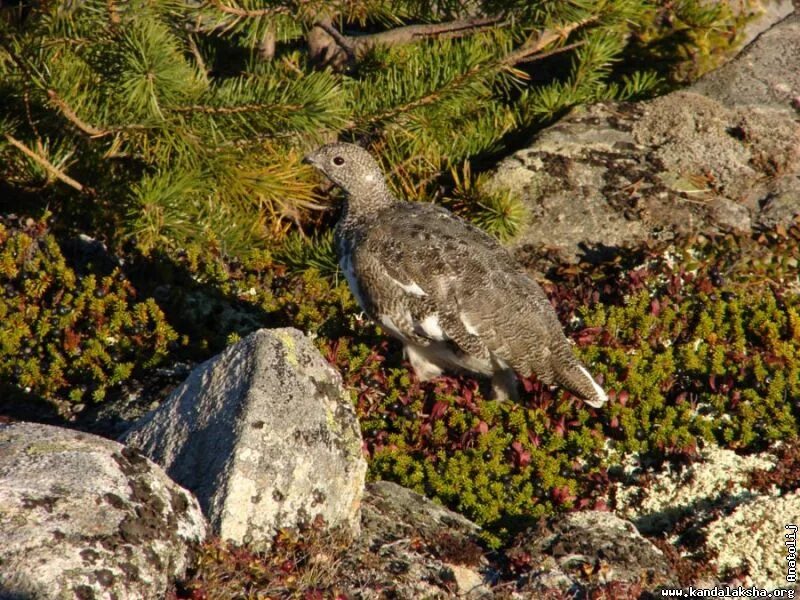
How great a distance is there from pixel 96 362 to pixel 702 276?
13.8 feet

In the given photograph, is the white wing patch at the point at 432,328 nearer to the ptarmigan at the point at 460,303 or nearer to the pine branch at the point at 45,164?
the ptarmigan at the point at 460,303

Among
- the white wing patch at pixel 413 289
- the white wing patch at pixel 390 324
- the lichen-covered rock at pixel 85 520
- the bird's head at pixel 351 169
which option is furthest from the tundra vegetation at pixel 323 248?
the lichen-covered rock at pixel 85 520

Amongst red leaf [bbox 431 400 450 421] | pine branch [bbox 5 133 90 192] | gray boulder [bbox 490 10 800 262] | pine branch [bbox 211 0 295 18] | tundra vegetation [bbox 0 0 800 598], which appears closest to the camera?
tundra vegetation [bbox 0 0 800 598]

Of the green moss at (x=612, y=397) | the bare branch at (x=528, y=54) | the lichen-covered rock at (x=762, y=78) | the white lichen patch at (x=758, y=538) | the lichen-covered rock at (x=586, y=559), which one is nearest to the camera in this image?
the lichen-covered rock at (x=586, y=559)

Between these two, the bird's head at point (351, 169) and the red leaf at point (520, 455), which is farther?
the bird's head at point (351, 169)

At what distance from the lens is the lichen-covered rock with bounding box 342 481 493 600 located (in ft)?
14.2

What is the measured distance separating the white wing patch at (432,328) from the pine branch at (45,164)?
9.10ft

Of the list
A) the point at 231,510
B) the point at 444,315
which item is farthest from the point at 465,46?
the point at 231,510

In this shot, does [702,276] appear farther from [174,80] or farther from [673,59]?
[174,80]

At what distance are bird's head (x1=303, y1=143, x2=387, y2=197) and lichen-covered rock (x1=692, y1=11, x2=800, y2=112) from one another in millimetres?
3670

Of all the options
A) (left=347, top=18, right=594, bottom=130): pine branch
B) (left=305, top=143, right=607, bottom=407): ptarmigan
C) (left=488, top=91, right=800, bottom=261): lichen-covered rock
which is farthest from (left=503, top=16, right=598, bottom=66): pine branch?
(left=305, top=143, right=607, bottom=407): ptarmigan

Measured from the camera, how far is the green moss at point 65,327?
6344 millimetres

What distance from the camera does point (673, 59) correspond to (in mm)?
9492

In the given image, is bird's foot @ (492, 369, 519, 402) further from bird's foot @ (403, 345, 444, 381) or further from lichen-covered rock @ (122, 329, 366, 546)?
lichen-covered rock @ (122, 329, 366, 546)
